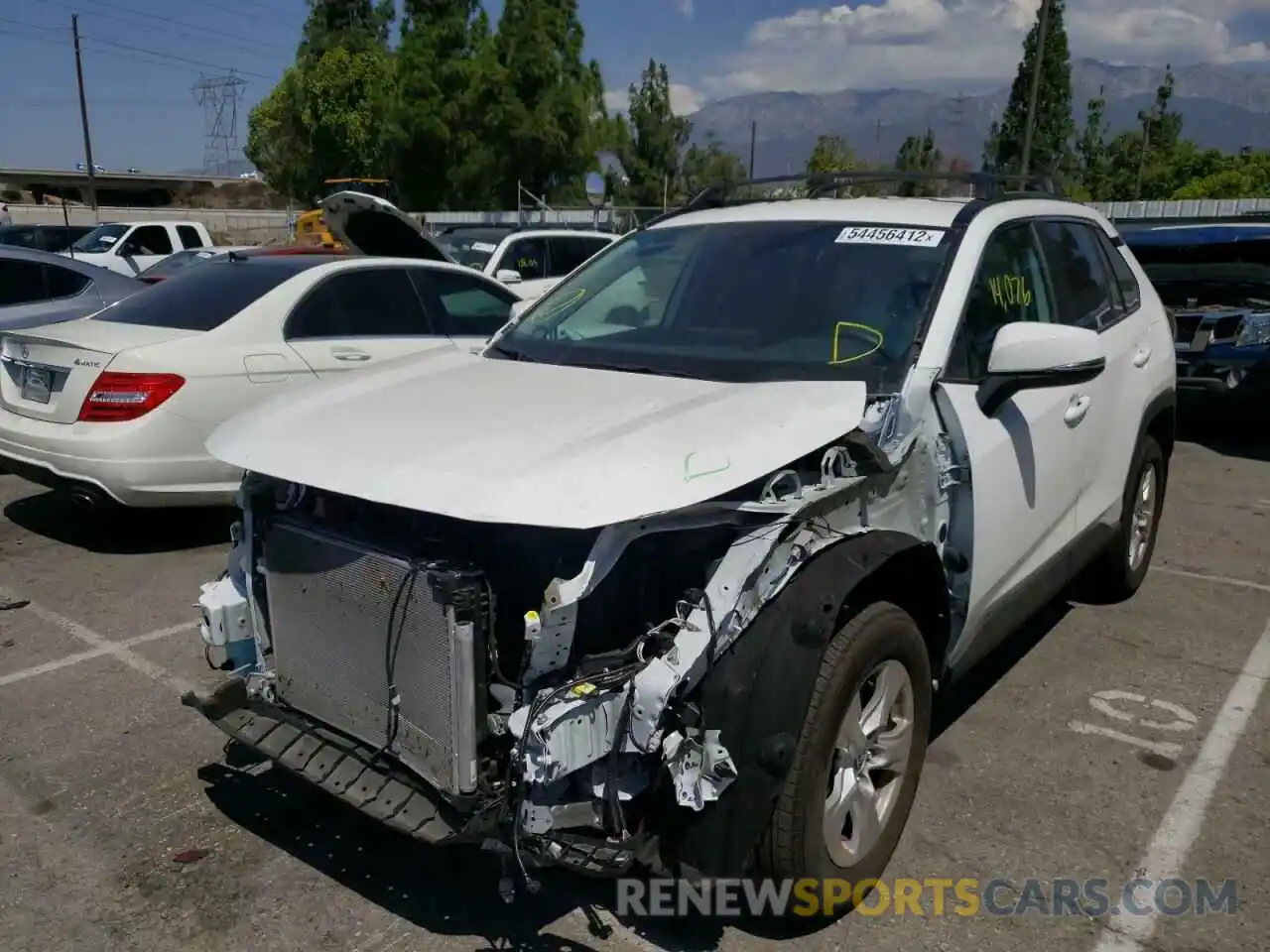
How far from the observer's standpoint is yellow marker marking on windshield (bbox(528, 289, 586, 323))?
4191 mm

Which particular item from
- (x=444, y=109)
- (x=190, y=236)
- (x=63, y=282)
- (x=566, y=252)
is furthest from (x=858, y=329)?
(x=444, y=109)

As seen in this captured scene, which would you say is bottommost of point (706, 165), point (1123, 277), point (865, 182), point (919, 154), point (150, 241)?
point (150, 241)

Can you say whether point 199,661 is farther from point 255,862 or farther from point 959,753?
point 959,753

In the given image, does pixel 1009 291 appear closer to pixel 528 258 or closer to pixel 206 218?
pixel 528 258

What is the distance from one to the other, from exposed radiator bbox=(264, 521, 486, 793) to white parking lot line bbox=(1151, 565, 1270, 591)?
481cm

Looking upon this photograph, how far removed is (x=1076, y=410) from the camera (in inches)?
160

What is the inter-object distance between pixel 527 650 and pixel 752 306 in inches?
66.0

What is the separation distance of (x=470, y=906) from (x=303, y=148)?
54741 millimetres

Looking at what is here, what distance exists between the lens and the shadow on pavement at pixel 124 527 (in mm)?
6340

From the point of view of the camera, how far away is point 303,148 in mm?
52688

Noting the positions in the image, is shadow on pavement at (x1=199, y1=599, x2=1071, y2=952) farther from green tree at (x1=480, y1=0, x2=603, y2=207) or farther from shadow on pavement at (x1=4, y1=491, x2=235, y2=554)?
green tree at (x1=480, y1=0, x2=603, y2=207)

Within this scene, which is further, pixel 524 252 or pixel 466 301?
pixel 524 252

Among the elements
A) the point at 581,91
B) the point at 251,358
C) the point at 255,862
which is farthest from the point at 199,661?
the point at 581,91

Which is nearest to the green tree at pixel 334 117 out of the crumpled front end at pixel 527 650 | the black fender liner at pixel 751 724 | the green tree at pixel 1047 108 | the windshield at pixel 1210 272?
the green tree at pixel 1047 108
